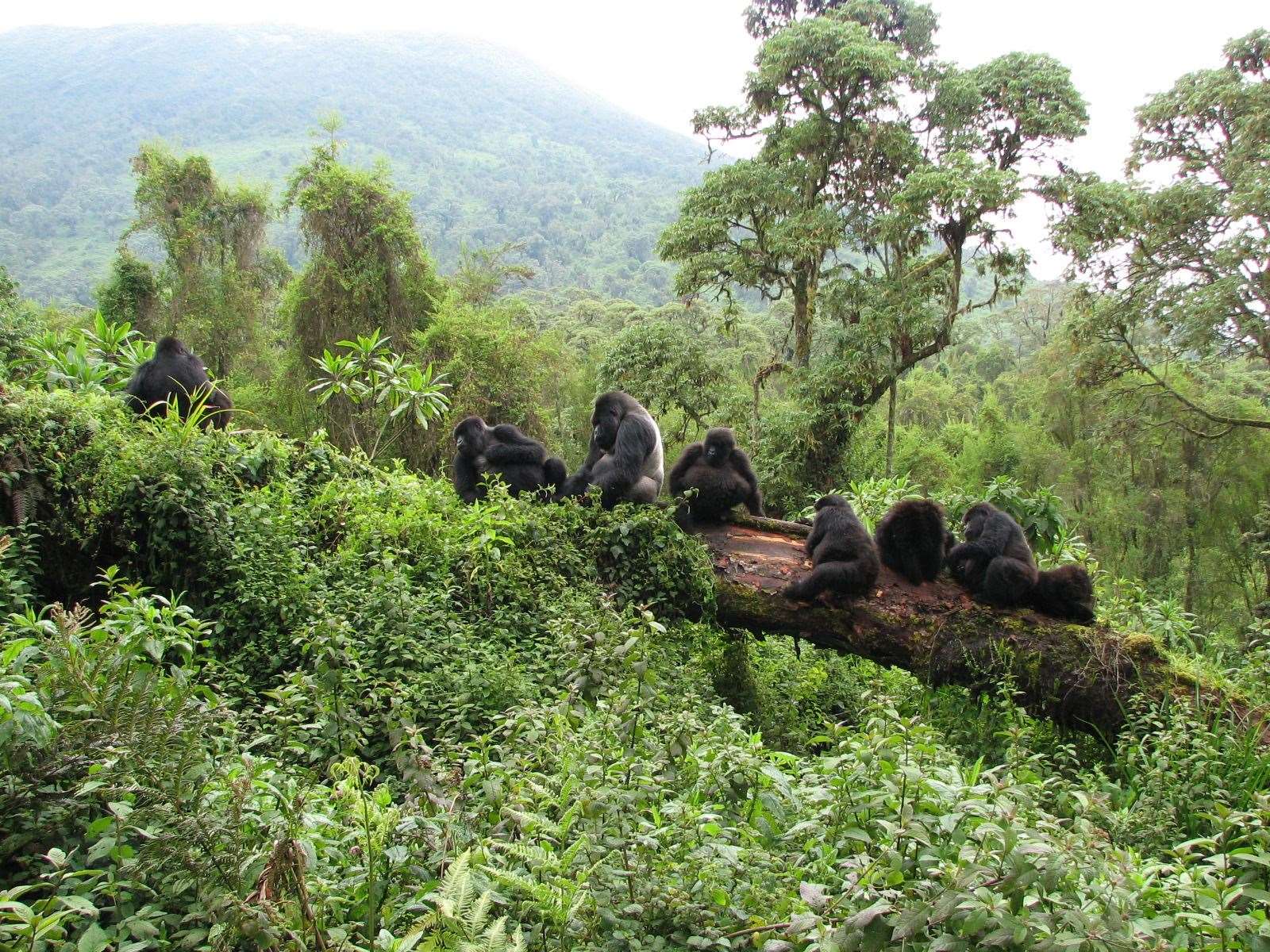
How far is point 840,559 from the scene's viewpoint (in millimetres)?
5773

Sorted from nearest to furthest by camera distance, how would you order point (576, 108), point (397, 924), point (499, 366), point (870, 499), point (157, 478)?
point (397, 924) < point (157, 478) < point (870, 499) < point (499, 366) < point (576, 108)

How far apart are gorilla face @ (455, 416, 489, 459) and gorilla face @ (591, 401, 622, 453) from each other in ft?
3.89

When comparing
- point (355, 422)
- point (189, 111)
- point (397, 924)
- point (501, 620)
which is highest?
point (189, 111)

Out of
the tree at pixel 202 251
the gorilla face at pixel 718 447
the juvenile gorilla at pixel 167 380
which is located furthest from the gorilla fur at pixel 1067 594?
the tree at pixel 202 251

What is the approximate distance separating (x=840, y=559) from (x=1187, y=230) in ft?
48.0

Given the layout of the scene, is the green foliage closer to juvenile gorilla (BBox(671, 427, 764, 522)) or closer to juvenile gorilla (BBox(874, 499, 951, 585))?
juvenile gorilla (BBox(874, 499, 951, 585))

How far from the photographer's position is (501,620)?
18.1ft

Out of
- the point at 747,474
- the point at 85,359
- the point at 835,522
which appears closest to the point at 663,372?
the point at 747,474

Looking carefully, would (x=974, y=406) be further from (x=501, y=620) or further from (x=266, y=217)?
(x=501, y=620)

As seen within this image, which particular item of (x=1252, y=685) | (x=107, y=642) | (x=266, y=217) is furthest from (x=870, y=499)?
(x=266, y=217)

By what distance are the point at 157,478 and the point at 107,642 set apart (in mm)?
2155

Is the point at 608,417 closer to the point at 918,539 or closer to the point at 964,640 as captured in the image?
the point at 918,539

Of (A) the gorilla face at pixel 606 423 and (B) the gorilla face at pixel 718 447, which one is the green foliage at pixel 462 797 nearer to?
(B) the gorilla face at pixel 718 447

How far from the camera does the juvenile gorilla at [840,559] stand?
18.6 feet
